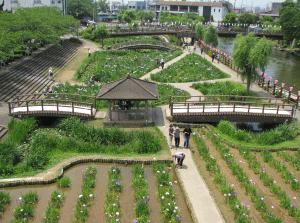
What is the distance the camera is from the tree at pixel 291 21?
213 feet

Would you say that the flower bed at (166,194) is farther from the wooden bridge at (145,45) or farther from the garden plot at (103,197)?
the wooden bridge at (145,45)

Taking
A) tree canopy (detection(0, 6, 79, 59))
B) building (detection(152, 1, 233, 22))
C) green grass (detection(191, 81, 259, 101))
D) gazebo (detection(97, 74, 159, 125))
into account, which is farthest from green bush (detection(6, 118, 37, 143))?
building (detection(152, 1, 233, 22))

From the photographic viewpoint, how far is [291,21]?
2598 inches

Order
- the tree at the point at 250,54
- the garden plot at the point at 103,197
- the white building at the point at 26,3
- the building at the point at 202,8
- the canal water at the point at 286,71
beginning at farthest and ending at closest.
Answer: the building at the point at 202,8 < the white building at the point at 26,3 < the canal water at the point at 286,71 < the tree at the point at 250,54 < the garden plot at the point at 103,197

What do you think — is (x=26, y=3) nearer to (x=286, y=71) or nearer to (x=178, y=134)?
(x=286, y=71)

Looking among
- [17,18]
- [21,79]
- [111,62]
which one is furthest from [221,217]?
[17,18]

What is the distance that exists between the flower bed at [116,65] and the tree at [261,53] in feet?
41.4

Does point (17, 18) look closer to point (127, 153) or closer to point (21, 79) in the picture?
point (21, 79)

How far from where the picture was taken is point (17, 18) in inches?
1459

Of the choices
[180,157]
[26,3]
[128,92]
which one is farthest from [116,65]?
[26,3]

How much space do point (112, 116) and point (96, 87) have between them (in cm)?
783

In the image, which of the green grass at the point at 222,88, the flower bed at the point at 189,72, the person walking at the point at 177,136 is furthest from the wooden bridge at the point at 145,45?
the person walking at the point at 177,136

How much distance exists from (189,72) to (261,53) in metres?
10.7

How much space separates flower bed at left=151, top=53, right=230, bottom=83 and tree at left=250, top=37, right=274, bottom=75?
297 inches
